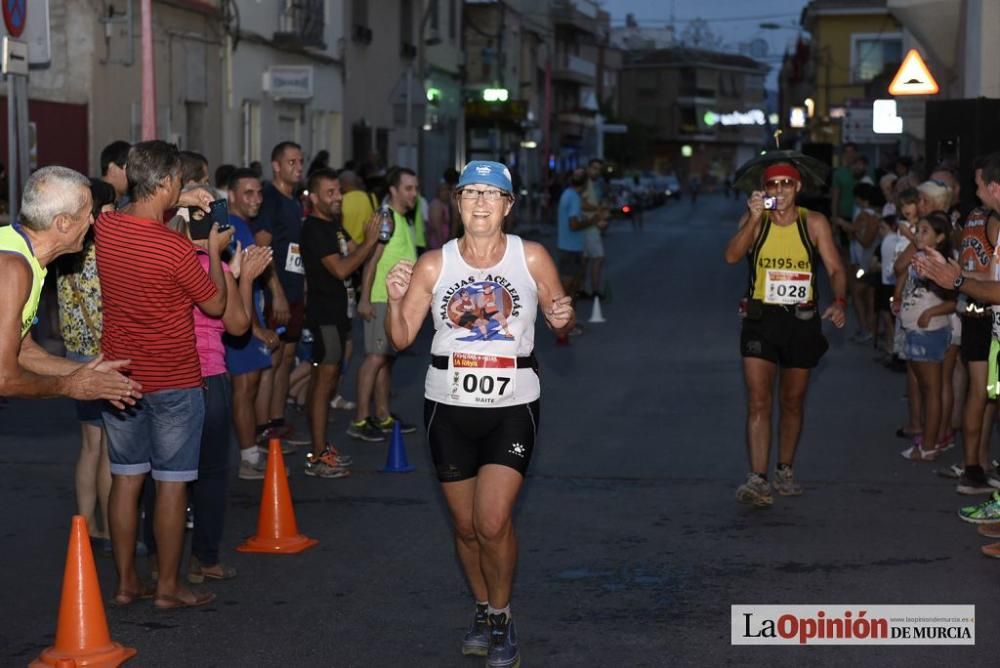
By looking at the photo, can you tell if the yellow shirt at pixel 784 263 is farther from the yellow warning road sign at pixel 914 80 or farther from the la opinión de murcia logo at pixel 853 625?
the yellow warning road sign at pixel 914 80

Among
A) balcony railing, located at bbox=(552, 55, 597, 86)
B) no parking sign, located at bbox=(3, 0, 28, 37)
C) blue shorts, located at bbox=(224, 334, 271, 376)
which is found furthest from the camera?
balcony railing, located at bbox=(552, 55, 597, 86)

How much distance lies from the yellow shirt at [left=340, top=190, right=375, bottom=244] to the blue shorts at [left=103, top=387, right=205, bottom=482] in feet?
24.4

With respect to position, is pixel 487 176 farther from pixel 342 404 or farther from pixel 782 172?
pixel 342 404

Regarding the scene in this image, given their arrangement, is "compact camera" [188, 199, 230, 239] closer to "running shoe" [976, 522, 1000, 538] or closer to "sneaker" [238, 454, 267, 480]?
"sneaker" [238, 454, 267, 480]

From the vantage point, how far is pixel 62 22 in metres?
21.3

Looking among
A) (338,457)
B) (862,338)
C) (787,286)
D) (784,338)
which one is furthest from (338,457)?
(862,338)

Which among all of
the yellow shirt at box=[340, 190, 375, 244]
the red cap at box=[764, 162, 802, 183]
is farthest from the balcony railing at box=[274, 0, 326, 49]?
the red cap at box=[764, 162, 802, 183]

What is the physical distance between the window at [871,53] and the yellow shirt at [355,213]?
185 feet

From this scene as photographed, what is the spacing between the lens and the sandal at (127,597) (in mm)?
7133

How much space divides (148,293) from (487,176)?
1.54 meters

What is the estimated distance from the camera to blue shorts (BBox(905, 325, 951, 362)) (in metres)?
10.6

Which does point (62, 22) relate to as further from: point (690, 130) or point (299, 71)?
point (690, 130)

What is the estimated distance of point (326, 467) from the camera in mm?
10203

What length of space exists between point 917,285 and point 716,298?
47.1 ft
